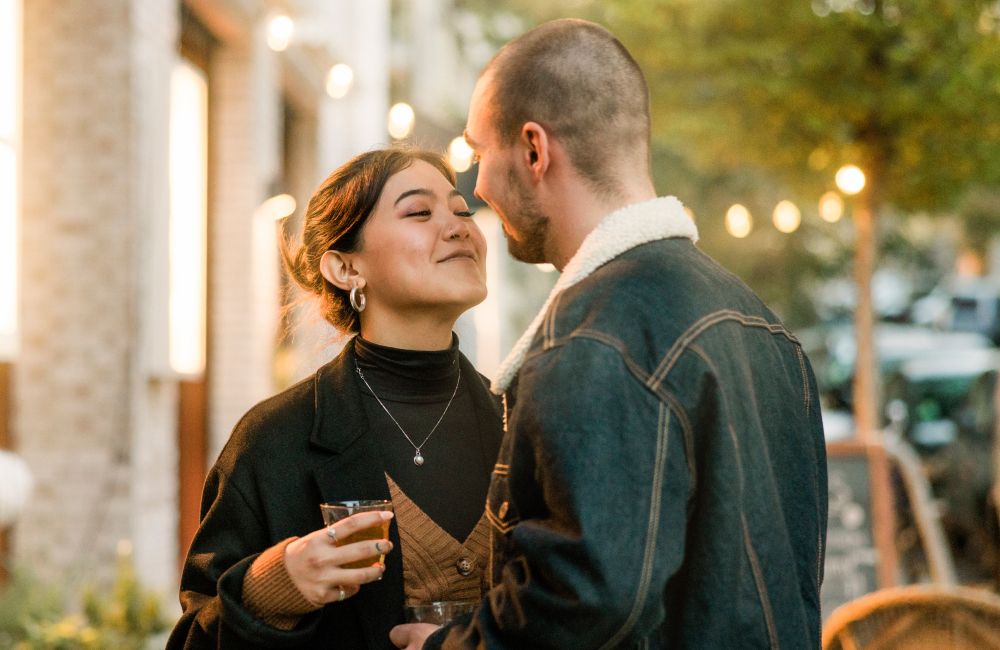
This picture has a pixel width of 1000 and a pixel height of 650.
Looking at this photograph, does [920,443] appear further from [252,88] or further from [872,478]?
[252,88]

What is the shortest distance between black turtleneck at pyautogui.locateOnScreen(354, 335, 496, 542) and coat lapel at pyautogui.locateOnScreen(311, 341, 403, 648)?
0.06 m

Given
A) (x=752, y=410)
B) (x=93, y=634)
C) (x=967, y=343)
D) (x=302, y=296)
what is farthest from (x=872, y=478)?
(x=967, y=343)

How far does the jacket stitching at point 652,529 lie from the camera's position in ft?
6.46

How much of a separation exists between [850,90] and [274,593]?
25.3 feet

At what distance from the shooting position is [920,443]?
14.1 m

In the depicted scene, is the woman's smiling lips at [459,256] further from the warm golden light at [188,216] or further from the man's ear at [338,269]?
the warm golden light at [188,216]

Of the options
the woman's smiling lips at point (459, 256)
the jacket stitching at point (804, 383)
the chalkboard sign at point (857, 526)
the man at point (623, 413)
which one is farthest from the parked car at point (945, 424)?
the man at point (623, 413)

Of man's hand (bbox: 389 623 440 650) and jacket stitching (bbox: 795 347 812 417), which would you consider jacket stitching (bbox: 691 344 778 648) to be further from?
man's hand (bbox: 389 623 440 650)

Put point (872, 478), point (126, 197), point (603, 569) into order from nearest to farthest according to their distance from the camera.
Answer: point (603, 569), point (126, 197), point (872, 478)

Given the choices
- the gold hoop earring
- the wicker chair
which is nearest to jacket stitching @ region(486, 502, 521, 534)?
the gold hoop earring

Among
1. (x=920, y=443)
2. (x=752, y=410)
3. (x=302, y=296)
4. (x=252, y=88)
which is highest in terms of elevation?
(x=252, y=88)

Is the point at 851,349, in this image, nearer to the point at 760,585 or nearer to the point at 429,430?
the point at 429,430

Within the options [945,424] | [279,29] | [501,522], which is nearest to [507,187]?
[501,522]

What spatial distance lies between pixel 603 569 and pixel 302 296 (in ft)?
5.56
